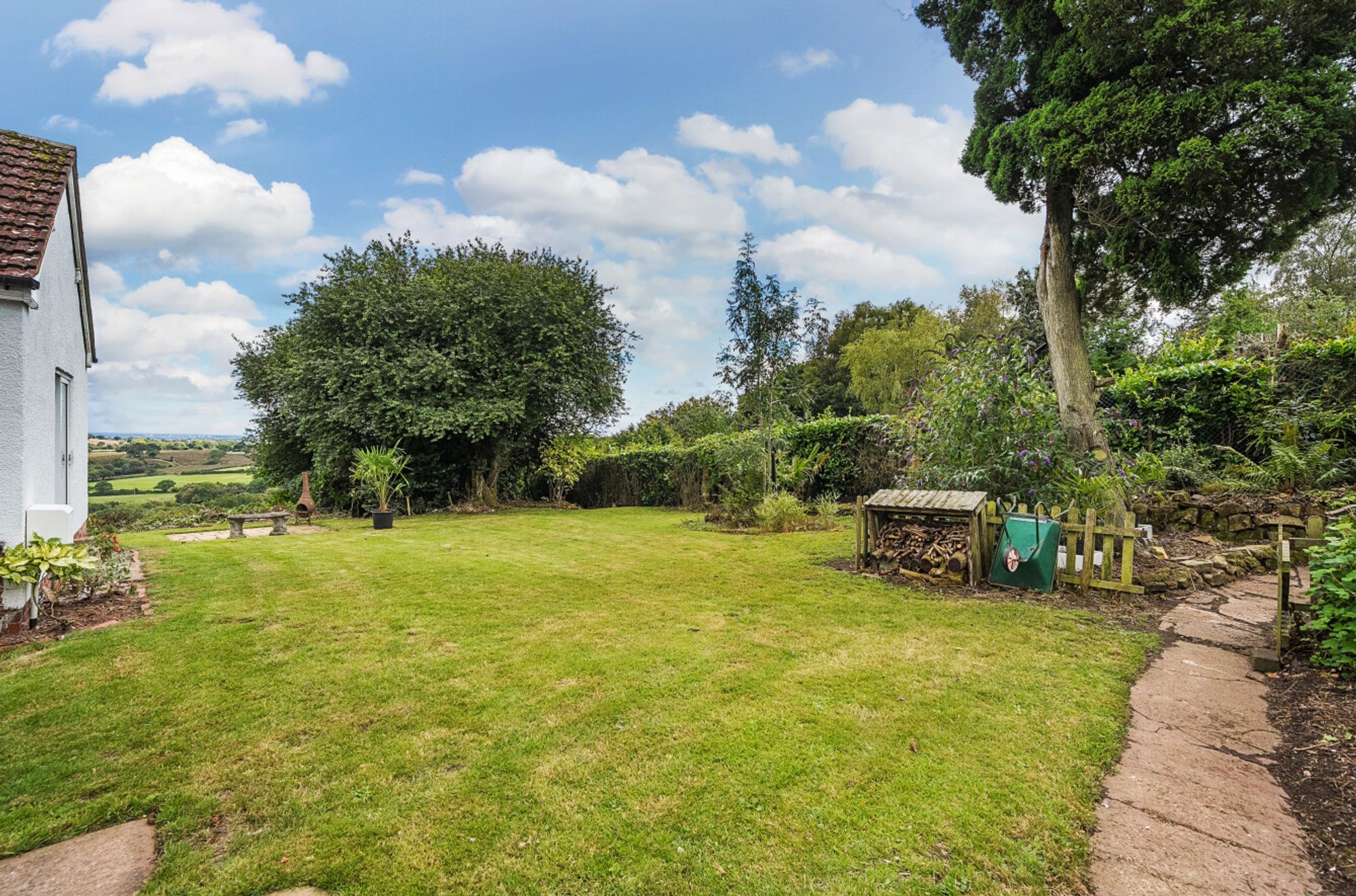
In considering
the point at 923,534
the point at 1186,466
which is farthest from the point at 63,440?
the point at 1186,466

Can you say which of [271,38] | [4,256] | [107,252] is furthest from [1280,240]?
[107,252]

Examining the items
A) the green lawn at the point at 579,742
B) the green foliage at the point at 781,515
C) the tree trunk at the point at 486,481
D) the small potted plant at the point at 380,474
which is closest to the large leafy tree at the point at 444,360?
the tree trunk at the point at 486,481

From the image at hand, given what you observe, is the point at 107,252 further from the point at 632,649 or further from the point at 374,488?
the point at 632,649

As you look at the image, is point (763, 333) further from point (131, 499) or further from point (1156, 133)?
point (131, 499)

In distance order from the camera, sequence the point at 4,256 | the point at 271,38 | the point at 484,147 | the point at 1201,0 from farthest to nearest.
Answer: the point at 484,147, the point at 271,38, the point at 1201,0, the point at 4,256

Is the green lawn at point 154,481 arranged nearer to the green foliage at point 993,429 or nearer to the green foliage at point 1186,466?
the green foliage at point 993,429

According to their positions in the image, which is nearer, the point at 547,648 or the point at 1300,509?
the point at 547,648

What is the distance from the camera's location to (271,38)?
836 centimetres

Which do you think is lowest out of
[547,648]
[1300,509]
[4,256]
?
[547,648]

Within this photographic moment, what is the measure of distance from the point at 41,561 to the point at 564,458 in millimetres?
13518

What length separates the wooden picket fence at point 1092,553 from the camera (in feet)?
17.6

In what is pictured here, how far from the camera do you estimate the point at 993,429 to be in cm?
656

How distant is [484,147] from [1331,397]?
16.4 m

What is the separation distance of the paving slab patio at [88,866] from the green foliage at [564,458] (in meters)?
15.6
